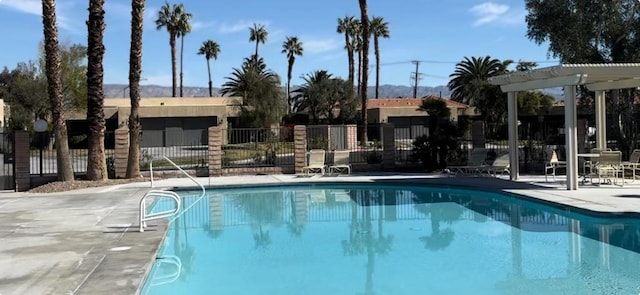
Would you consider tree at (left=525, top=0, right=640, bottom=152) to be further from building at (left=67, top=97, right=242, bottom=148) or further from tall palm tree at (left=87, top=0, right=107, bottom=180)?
building at (left=67, top=97, right=242, bottom=148)

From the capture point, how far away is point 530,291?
7.21m

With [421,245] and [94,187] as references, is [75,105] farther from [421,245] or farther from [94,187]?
[421,245]

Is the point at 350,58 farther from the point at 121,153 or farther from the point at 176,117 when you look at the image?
the point at 121,153

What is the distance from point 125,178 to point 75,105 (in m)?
32.7

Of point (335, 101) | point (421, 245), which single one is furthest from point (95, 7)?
point (335, 101)

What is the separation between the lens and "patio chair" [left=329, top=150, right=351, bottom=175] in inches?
870

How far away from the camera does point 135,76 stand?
20.6 metres

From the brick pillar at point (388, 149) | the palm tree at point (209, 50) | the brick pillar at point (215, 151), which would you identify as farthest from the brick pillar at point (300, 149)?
the palm tree at point (209, 50)

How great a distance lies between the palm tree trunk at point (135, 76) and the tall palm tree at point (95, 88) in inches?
44.4

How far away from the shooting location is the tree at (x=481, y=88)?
51.8 m

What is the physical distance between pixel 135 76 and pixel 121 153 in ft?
8.73

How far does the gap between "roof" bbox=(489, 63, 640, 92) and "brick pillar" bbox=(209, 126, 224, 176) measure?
32.1 ft

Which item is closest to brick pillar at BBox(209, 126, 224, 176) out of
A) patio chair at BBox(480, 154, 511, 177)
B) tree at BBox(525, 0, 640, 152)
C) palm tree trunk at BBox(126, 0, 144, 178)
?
palm tree trunk at BBox(126, 0, 144, 178)

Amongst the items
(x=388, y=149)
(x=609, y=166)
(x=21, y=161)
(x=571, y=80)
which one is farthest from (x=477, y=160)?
(x=21, y=161)
